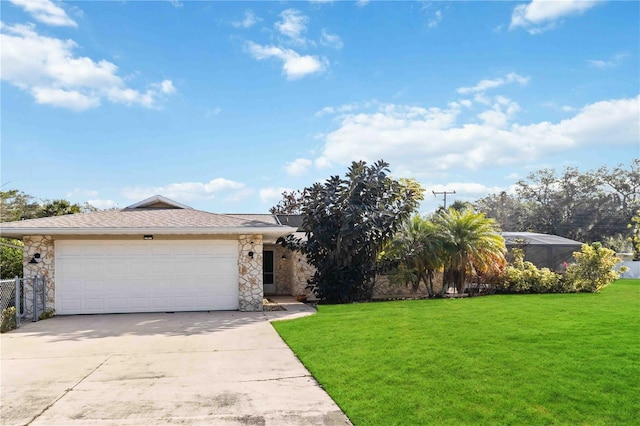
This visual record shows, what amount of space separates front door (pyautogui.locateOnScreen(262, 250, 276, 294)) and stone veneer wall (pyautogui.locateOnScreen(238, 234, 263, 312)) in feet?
22.1

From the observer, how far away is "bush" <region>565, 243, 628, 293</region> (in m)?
18.1

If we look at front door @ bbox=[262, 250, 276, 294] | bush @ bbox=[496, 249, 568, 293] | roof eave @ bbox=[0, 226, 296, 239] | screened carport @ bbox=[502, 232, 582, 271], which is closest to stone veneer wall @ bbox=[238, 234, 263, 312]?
roof eave @ bbox=[0, 226, 296, 239]

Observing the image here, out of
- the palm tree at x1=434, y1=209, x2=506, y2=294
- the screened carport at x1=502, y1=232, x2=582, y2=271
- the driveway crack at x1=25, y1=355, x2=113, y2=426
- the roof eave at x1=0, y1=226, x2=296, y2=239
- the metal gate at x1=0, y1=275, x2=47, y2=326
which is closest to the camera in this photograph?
the driveway crack at x1=25, y1=355, x2=113, y2=426

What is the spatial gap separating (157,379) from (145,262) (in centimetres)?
799

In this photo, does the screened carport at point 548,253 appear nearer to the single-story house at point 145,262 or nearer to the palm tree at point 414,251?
the palm tree at point 414,251

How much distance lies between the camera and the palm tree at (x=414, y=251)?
56.1 ft

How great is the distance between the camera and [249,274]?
1461 centimetres

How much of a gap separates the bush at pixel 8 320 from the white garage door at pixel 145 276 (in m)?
2.09

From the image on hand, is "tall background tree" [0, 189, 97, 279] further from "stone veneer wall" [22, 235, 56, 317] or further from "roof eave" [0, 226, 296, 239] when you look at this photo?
"roof eave" [0, 226, 296, 239]

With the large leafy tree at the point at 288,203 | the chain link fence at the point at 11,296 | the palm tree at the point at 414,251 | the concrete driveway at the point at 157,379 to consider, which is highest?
the large leafy tree at the point at 288,203

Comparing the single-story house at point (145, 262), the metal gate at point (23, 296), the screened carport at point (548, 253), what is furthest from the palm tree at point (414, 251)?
the metal gate at point (23, 296)

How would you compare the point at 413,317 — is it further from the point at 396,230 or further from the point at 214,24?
the point at 214,24

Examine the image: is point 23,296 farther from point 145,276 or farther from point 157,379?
point 157,379

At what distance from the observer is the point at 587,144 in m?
24.9
